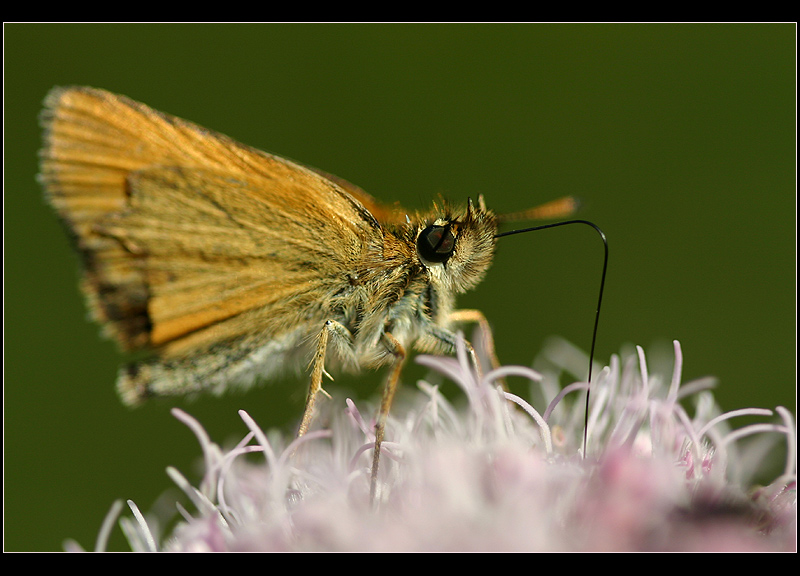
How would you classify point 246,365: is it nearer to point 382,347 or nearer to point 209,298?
point 209,298

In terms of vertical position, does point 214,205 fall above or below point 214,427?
above

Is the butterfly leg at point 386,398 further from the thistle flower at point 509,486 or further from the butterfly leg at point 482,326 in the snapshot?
the butterfly leg at point 482,326

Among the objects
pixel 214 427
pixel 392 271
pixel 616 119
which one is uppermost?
pixel 616 119

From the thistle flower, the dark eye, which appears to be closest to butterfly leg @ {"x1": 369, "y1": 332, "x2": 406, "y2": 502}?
the thistle flower

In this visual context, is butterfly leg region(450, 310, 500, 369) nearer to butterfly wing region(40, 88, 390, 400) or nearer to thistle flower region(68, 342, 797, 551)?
thistle flower region(68, 342, 797, 551)

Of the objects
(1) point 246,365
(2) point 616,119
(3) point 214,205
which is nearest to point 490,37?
(2) point 616,119
